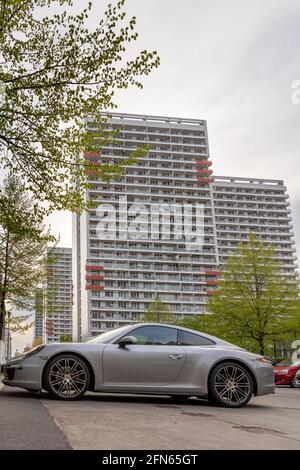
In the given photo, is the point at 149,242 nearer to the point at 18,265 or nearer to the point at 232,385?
the point at 18,265

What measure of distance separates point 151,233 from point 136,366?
10322 cm

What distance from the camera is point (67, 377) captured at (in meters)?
6.78

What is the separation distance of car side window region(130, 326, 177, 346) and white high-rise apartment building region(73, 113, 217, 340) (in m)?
91.8

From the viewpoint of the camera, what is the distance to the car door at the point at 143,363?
6.75 m

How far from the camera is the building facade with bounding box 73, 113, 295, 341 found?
104 m

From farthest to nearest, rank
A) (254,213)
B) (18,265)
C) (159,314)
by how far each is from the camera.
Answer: (254,213), (159,314), (18,265)

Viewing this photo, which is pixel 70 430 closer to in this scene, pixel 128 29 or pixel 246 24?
pixel 128 29

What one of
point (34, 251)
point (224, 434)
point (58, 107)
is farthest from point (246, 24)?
point (34, 251)

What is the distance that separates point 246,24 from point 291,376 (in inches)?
503

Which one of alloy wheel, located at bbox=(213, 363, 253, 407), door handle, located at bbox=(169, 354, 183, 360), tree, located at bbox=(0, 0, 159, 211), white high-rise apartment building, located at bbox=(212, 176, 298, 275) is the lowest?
alloy wheel, located at bbox=(213, 363, 253, 407)

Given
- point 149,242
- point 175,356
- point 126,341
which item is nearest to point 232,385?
point 175,356

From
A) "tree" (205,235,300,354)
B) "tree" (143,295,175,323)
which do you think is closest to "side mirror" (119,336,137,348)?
"tree" (205,235,300,354)

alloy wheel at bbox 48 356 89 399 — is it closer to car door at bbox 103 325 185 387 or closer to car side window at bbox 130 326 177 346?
car door at bbox 103 325 185 387

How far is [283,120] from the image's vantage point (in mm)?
18844
